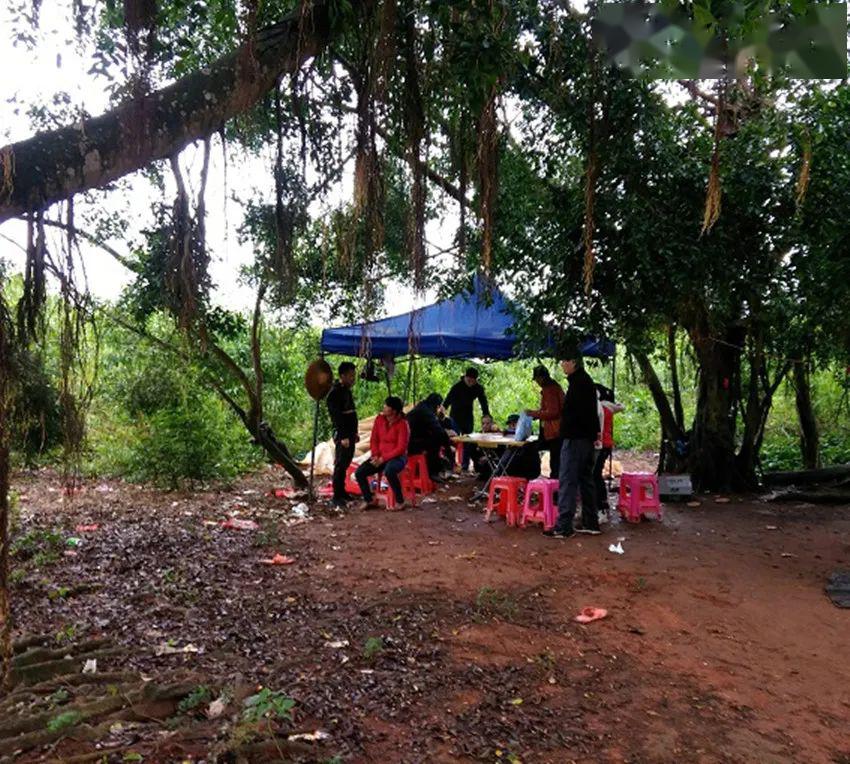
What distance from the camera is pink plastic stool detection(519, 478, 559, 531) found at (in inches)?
287

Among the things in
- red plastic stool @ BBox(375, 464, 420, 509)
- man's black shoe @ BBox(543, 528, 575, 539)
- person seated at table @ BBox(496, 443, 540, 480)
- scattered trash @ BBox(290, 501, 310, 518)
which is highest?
person seated at table @ BBox(496, 443, 540, 480)

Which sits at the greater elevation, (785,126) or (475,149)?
(785,126)

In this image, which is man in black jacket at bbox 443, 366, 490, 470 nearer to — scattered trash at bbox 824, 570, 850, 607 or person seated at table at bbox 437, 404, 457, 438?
person seated at table at bbox 437, 404, 457, 438

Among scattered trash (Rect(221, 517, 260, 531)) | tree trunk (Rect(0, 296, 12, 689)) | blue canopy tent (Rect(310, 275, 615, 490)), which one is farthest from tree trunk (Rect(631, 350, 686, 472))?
tree trunk (Rect(0, 296, 12, 689))

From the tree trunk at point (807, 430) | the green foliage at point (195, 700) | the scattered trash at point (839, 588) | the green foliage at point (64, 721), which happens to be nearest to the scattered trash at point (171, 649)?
the green foliage at point (195, 700)

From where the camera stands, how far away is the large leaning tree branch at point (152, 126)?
2734mm

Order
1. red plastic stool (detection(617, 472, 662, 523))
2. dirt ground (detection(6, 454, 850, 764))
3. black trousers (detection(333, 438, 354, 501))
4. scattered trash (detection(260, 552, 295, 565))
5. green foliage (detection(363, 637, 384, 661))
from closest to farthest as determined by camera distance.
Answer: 1. dirt ground (detection(6, 454, 850, 764))
2. green foliage (detection(363, 637, 384, 661))
3. scattered trash (detection(260, 552, 295, 565))
4. red plastic stool (detection(617, 472, 662, 523))
5. black trousers (detection(333, 438, 354, 501))

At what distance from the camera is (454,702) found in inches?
141

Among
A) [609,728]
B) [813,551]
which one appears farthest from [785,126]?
[609,728]

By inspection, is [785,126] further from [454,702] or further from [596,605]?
[454,702]

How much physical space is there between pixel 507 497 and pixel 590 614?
2.97 metres

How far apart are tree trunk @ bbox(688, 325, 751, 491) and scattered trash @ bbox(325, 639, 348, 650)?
6.76 m

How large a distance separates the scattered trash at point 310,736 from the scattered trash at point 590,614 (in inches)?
81.0

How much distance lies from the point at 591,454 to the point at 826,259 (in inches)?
101
